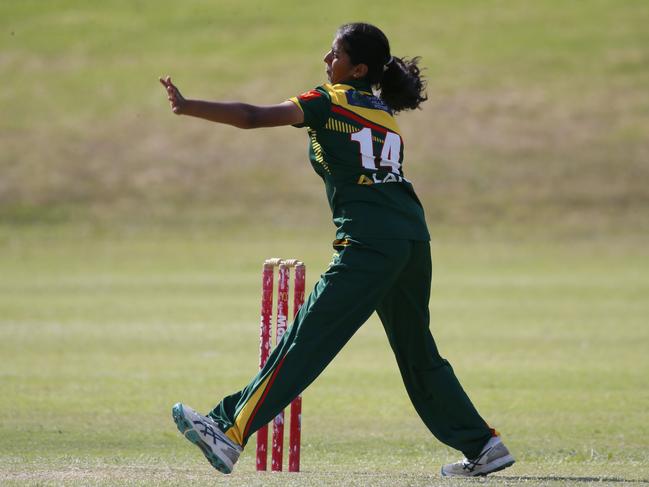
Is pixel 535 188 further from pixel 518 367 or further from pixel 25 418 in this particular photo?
pixel 25 418

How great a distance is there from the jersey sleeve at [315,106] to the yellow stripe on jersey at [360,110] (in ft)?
0.16

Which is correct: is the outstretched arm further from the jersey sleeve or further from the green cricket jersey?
the green cricket jersey

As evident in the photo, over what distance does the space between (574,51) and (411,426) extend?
124 feet

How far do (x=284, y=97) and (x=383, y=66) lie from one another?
3399 cm

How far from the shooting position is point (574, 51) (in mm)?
45250

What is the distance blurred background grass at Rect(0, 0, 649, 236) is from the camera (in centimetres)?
3403

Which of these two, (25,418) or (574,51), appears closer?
(25,418)

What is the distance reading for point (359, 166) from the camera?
240 inches

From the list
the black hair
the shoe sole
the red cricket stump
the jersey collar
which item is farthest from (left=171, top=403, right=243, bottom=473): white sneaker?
the black hair

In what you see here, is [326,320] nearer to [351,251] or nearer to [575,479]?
[351,251]

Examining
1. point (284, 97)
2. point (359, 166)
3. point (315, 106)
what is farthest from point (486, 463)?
point (284, 97)

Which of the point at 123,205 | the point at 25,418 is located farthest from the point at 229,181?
the point at 25,418

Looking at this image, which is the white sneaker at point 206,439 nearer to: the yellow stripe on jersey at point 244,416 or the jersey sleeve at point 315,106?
the yellow stripe on jersey at point 244,416

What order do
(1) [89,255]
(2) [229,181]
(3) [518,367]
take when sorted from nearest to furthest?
(3) [518,367] → (1) [89,255] → (2) [229,181]
